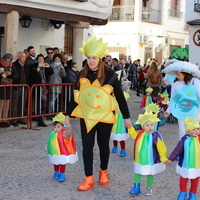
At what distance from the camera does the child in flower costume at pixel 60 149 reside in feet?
21.0

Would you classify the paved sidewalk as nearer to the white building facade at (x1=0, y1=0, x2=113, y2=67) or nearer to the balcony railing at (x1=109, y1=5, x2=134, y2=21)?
the white building facade at (x1=0, y1=0, x2=113, y2=67)

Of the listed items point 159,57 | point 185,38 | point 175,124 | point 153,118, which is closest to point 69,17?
point 175,124

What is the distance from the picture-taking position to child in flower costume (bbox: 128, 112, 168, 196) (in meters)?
5.77

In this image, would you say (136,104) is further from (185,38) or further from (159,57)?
(185,38)

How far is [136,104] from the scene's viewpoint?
59.7ft

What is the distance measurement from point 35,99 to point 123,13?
85.7ft

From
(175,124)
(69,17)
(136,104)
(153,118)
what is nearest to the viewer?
(153,118)

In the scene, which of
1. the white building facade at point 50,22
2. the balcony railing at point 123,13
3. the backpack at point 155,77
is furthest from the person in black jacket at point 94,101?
the balcony railing at point 123,13

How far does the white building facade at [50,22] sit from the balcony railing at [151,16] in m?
18.5

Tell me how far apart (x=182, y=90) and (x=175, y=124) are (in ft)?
18.4

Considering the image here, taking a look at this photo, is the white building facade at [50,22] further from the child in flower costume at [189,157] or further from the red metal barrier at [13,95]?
the child in flower costume at [189,157]

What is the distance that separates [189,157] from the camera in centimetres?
559

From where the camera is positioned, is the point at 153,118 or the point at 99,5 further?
the point at 99,5

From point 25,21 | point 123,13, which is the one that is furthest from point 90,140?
point 123,13
